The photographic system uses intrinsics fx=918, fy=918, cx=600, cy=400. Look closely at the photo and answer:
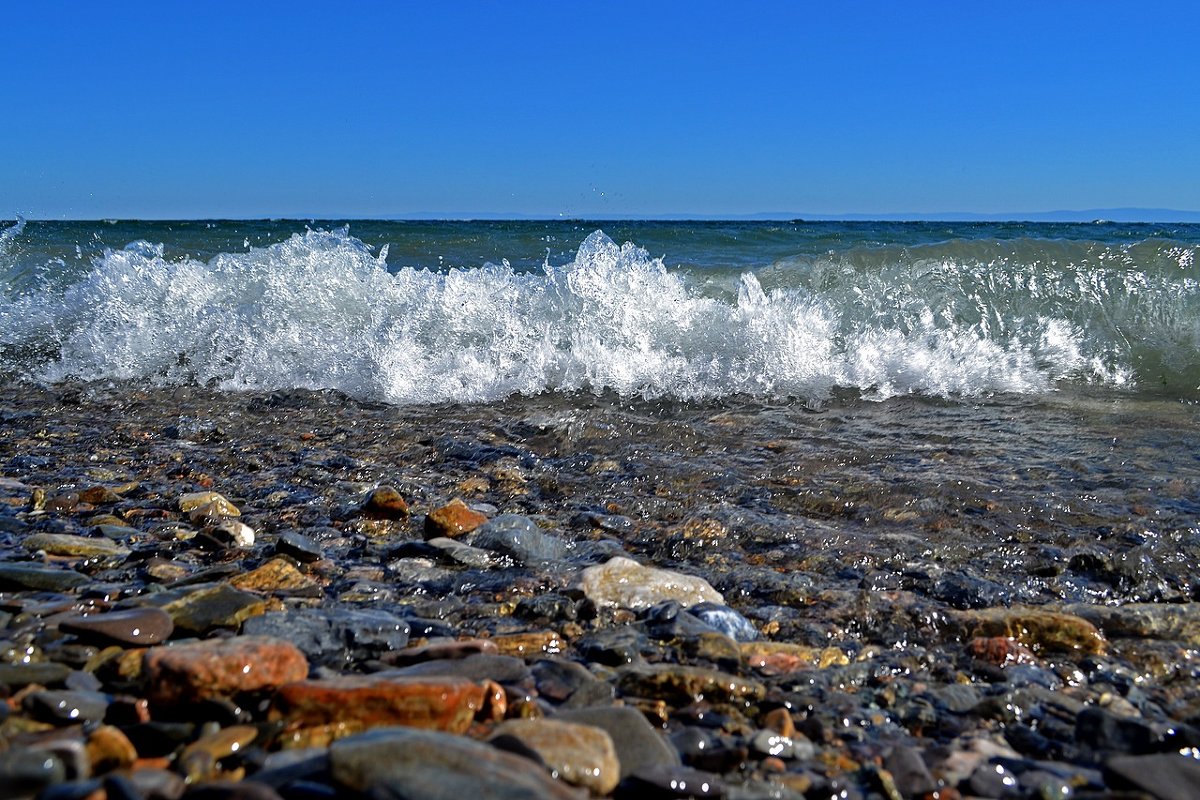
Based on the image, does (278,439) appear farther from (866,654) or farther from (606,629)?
(866,654)

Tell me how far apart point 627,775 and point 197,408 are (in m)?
3.71

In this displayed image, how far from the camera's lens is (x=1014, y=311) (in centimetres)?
571

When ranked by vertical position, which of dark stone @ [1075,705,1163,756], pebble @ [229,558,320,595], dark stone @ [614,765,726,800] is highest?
dark stone @ [614,765,726,800]

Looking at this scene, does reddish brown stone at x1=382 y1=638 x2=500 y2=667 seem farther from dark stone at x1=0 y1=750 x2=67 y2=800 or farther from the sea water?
the sea water

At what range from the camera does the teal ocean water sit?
477 centimetres

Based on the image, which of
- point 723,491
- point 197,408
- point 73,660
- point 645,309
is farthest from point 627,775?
point 645,309

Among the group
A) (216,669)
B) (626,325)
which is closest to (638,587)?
(216,669)

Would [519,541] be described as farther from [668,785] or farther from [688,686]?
[668,785]

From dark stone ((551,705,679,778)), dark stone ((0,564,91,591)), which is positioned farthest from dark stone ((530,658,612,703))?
dark stone ((0,564,91,591))

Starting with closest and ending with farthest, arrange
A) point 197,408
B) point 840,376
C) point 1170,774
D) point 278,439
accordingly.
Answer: point 1170,774
point 278,439
point 197,408
point 840,376

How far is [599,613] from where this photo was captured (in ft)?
6.42

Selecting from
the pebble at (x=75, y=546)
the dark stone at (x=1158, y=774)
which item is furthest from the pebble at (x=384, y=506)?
the dark stone at (x=1158, y=774)

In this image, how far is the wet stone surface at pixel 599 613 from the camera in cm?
127

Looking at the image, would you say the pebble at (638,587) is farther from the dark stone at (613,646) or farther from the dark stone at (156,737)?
the dark stone at (156,737)
